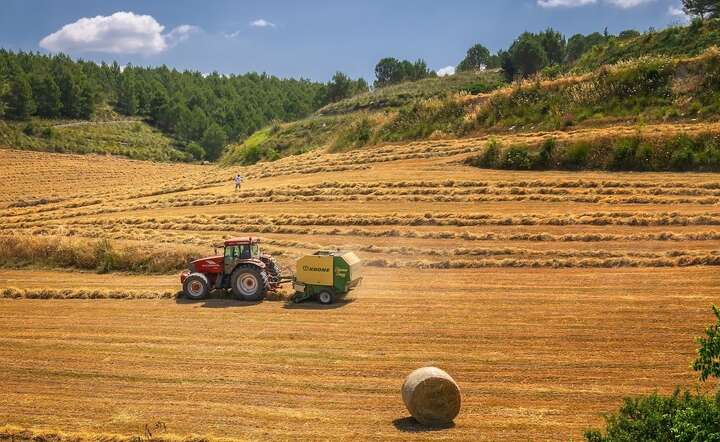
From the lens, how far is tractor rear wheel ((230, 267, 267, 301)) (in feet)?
74.0

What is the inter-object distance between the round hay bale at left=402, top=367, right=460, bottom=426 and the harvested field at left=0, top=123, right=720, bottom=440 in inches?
13.1

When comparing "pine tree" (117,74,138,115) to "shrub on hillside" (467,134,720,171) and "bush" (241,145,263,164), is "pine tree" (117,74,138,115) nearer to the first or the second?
"bush" (241,145,263,164)

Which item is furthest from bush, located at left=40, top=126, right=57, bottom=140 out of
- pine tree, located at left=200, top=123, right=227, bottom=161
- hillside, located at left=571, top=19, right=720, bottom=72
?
hillside, located at left=571, top=19, right=720, bottom=72

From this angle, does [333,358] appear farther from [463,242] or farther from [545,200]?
[545,200]

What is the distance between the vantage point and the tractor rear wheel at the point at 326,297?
22.1m

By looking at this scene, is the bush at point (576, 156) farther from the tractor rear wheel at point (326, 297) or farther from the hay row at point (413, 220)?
the tractor rear wheel at point (326, 297)

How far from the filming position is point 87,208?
44.9 metres

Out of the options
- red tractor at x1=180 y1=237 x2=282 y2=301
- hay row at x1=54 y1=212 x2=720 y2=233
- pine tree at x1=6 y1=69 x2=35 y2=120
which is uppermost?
pine tree at x1=6 y1=69 x2=35 y2=120

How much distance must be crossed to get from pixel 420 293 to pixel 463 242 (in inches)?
292

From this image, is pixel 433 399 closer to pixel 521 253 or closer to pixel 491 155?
pixel 521 253

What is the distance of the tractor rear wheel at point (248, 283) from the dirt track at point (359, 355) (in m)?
0.50

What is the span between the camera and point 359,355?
55.1 feet

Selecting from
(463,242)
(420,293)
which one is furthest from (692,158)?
(420,293)

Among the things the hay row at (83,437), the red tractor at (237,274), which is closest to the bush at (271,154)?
the red tractor at (237,274)
